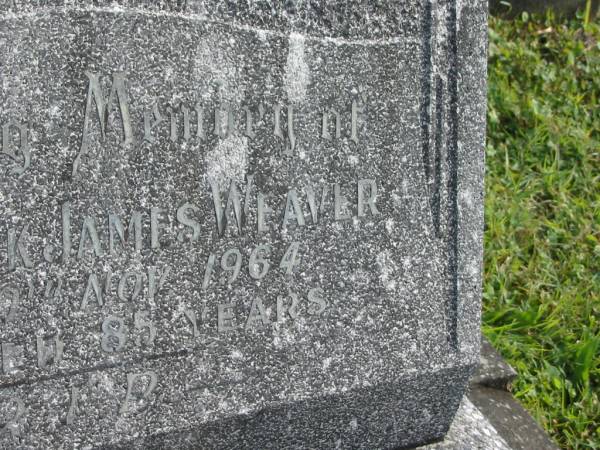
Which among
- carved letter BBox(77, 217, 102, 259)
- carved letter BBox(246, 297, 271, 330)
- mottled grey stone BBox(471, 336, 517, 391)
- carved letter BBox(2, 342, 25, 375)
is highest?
carved letter BBox(77, 217, 102, 259)

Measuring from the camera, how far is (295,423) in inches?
69.1

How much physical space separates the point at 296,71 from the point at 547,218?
157cm

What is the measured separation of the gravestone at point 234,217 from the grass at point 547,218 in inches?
24.8

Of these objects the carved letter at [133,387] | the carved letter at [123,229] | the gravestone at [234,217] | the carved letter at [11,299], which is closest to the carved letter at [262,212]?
the gravestone at [234,217]

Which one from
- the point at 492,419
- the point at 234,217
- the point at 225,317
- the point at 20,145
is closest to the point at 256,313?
the point at 225,317

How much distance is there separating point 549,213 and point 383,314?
1.31 metres

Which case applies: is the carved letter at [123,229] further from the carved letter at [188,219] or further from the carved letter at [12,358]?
the carved letter at [12,358]

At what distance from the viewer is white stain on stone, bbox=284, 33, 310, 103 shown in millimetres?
1523

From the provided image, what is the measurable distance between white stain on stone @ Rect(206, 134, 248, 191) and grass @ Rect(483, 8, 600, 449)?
1.14 meters

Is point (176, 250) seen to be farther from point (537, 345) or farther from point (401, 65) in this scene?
point (537, 345)

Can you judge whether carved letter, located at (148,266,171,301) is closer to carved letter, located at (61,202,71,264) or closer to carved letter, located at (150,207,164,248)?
carved letter, located at (150,207,164,248)

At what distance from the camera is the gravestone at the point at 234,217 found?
144cm

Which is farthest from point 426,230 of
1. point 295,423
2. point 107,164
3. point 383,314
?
point 107,164

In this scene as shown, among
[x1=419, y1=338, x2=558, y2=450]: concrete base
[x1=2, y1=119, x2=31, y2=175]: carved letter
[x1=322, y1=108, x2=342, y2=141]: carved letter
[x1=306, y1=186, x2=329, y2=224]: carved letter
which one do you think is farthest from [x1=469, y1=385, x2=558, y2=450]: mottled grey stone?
[x1=2, y1=119, x2=31, y2=175]: carved letter
